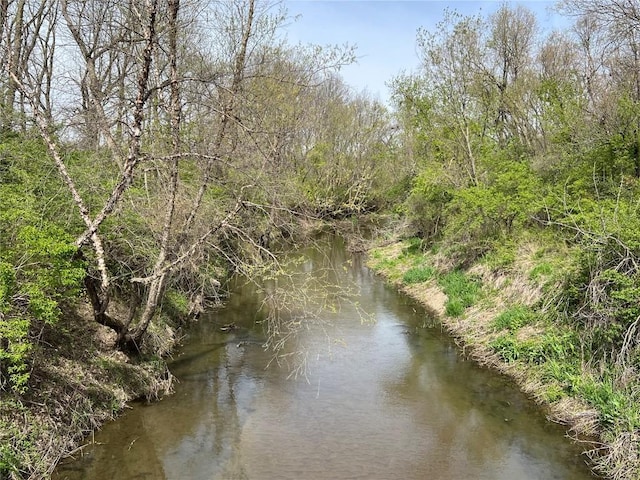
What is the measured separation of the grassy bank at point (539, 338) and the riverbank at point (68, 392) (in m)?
7.30

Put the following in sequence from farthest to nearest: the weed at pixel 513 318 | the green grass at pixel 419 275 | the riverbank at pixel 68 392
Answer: the green grass at pixel 419 275, the weed at pixel 513 318, the riverbank at pixel 68 392

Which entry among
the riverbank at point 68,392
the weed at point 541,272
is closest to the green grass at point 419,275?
the weed at point 541,272

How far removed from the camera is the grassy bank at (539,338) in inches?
304

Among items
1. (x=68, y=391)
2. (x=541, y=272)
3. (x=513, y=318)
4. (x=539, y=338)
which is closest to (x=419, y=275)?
(x=541, y=272)

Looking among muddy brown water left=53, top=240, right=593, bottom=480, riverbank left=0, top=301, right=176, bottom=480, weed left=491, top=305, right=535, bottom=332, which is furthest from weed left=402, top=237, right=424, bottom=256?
riverbank left=0, top=301, right=176, bottom=480

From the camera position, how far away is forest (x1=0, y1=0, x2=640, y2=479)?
738 centimetres

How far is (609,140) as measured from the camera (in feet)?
42.5

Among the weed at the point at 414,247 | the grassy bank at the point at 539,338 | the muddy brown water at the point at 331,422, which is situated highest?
the weed at the point at 414,247

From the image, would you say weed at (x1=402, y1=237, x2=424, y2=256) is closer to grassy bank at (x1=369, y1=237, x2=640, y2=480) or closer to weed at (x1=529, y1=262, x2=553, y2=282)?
grassy bank at (x1=369, y1=237, x2=640, y2=480)

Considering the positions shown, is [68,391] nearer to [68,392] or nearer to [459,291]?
[68,392]

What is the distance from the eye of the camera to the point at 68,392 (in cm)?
771

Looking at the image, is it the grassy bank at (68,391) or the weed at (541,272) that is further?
the weed at (541,272)

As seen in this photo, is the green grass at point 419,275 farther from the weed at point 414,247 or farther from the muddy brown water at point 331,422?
the muddy brown water at point 331,422

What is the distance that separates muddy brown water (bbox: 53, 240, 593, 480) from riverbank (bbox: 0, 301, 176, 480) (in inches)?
11.9
